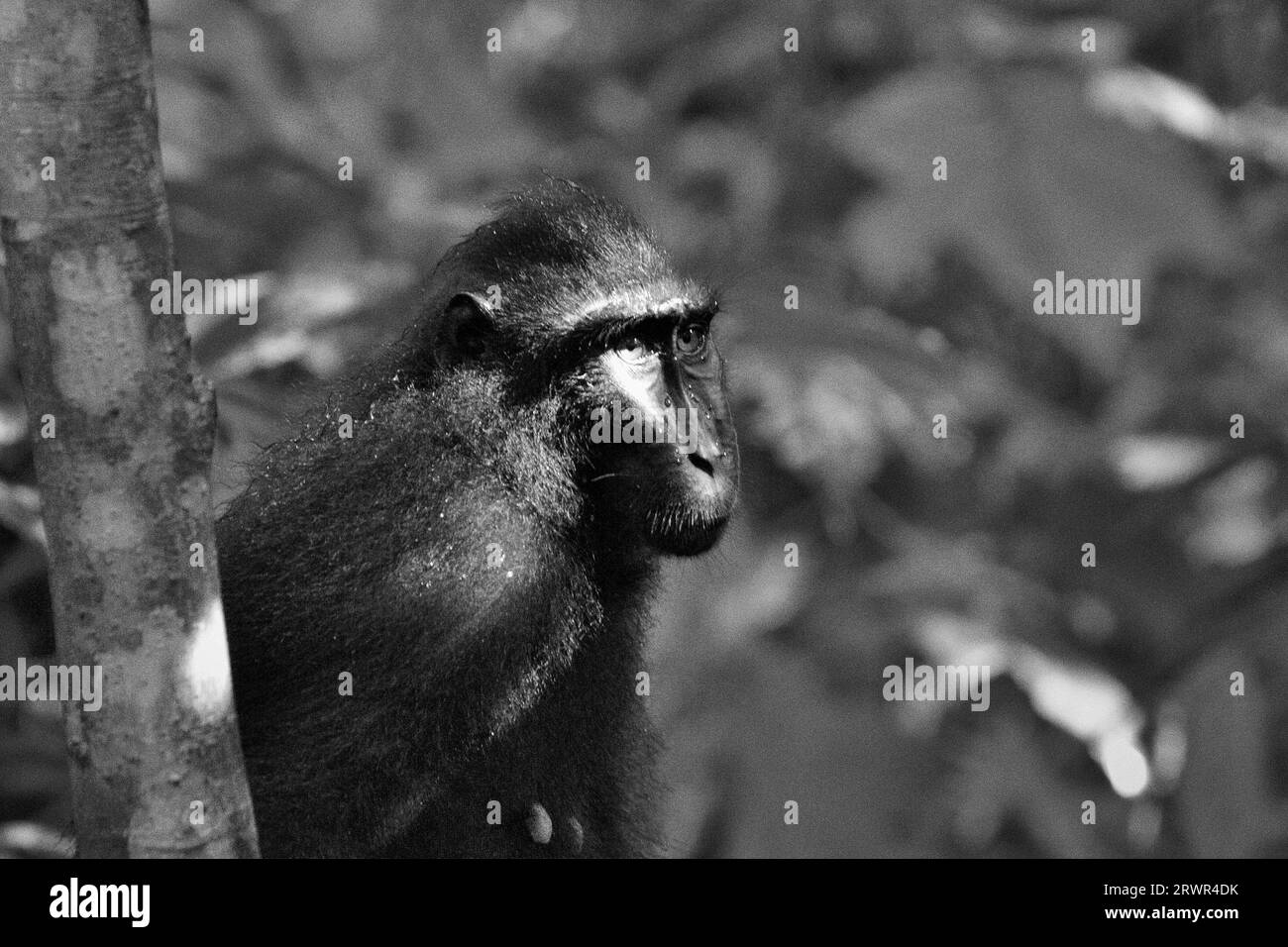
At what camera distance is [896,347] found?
7.87 m

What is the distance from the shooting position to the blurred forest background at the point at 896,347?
8.68 m

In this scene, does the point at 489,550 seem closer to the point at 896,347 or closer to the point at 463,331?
the point at 463,331

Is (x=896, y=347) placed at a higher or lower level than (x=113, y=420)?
higher

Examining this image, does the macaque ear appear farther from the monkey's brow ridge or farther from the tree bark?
the tree bark

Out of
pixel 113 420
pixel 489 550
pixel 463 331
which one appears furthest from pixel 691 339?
pixel 113 420

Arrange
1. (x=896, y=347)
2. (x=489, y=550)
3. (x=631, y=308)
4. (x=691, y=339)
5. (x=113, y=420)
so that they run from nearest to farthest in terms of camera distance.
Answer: (x=113, y=420)
(x=489, y=550)
(x=631, y=308)
(x=691, y=339)
(x=896, y=347)

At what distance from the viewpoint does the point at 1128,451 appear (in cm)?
1184

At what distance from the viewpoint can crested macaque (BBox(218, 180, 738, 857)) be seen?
193 inches

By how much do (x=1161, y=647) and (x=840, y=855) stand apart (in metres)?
3.55

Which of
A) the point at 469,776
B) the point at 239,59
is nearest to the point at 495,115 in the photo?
the point at 239,59

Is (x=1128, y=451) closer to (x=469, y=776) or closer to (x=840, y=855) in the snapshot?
(x=840, y=855)

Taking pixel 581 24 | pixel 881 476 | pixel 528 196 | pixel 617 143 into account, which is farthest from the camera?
pixel 581 24

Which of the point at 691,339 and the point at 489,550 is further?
the point at 691,339

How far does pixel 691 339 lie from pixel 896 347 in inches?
83.7
